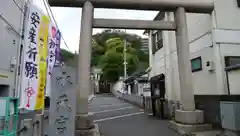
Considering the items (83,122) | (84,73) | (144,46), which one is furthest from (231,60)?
(144,46)

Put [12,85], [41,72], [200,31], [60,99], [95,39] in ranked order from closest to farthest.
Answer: [60,99] < [41,72] < [12,85] < [200,31] < [95,39]

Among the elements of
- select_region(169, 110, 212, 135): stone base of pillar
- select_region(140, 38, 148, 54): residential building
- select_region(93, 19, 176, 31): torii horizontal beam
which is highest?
select_region(140, 38, 148, 54): residential building

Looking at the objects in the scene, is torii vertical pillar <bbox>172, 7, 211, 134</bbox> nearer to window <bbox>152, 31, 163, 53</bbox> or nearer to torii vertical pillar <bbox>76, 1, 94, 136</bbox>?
torii vertical pillar <bbox>76, 1, 94, 136</bbox>

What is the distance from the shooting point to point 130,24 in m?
7.61

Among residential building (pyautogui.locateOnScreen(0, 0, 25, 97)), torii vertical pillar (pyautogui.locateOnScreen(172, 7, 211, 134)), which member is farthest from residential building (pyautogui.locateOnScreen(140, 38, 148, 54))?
residential building (pyautogui.locateOnScreen(0, 0, 25, 97))

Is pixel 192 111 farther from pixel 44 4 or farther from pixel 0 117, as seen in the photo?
pixel 44 4

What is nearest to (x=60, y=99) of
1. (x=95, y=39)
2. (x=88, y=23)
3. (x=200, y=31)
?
(x=88, y=23)

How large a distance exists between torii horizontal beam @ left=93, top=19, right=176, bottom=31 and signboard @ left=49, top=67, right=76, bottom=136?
3.18m

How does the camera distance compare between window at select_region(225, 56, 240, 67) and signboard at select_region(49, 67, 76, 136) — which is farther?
window at select_region(225, 56, 240, 67)

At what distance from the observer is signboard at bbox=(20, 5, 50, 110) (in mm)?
5441

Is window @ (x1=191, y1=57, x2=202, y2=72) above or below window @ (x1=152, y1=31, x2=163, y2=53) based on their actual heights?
below

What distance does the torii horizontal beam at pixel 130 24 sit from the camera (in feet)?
24.4

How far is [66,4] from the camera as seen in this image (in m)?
7.40

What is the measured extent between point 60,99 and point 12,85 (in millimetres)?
3890
